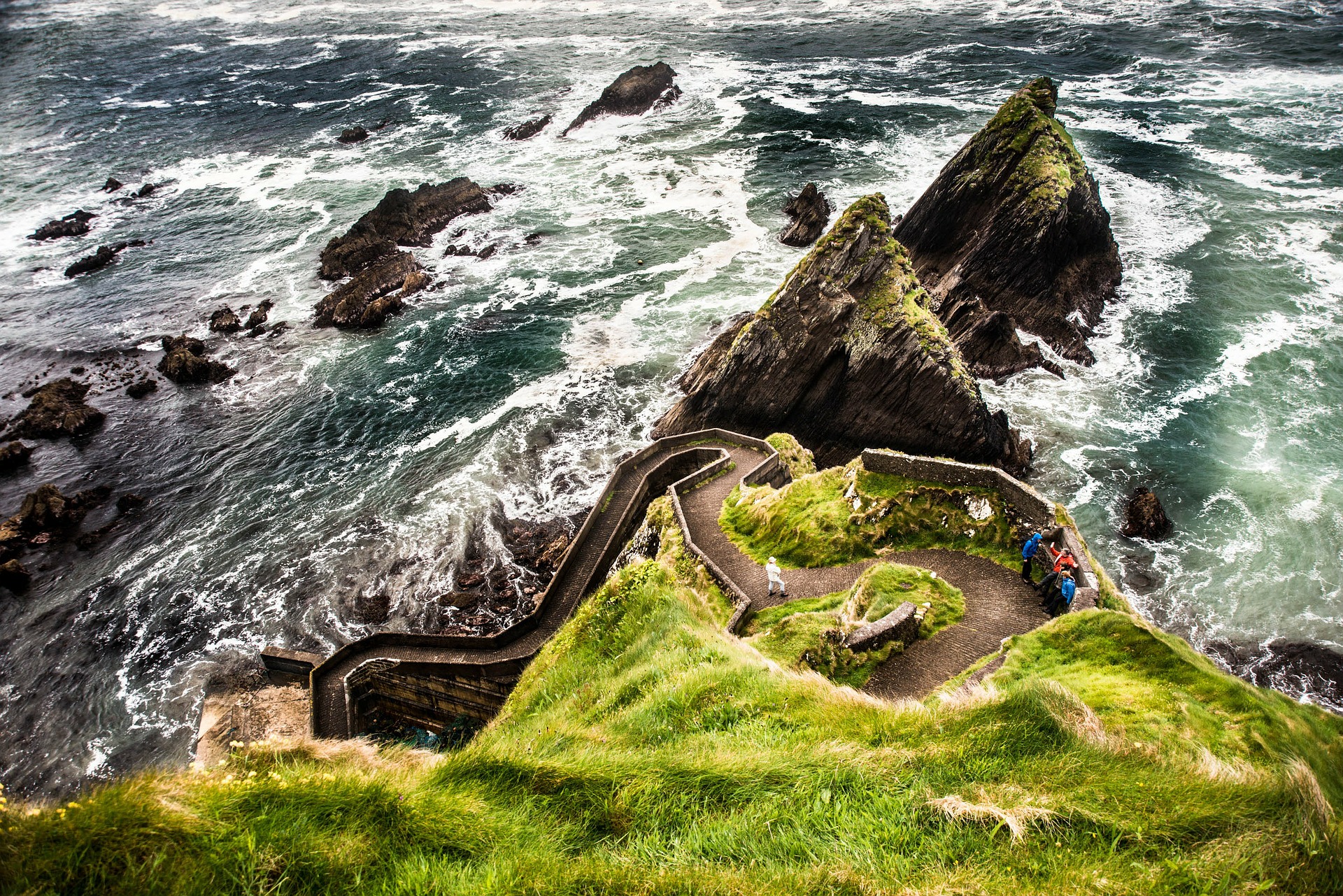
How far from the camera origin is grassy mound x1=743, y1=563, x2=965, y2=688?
1475cm

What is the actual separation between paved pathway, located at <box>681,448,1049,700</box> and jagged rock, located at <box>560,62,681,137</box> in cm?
6111

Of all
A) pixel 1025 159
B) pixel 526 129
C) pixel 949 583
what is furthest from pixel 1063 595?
pixel 526 129

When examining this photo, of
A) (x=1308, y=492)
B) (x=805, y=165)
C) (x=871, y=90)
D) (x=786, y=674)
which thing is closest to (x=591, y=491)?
(x=786, y=674)

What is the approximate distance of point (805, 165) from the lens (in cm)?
5969

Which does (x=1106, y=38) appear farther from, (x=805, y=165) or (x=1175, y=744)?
(x=1175, y=744)

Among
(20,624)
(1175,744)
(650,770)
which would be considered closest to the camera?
(650,770)

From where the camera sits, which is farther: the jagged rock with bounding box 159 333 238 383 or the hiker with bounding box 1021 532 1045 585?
the jagged rock with bounding box 159 333 238 383

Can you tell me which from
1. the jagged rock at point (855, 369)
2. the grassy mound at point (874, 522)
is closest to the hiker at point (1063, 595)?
the grassy mound at point (874, 522)

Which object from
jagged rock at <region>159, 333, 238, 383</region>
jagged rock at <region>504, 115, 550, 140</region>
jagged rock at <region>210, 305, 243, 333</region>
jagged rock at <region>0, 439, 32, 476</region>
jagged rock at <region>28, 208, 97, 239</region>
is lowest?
jagged rock at <region>0, 439, 32, 476</region>

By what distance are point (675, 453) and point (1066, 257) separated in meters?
26.6

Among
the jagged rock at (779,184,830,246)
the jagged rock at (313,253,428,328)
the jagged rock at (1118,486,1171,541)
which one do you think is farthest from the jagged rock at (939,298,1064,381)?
the jagged rock at (313,253,428,328)

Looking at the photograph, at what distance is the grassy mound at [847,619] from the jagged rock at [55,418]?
38877 millimetres

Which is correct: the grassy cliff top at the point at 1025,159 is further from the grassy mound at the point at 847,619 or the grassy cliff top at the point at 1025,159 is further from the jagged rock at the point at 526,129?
the jagged rock at the point at 526,129

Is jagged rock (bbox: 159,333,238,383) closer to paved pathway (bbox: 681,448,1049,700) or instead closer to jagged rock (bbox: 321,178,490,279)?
jagged rock (bbox: 321,178,490,279)
